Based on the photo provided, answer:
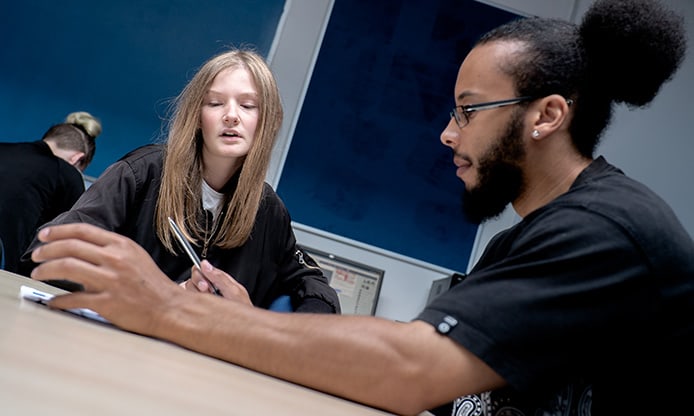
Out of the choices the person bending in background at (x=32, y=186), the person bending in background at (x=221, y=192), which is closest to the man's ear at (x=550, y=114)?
the person bending in background at (x=221, y=192)

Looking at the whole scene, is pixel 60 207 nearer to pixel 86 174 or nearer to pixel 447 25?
pixel 86 174

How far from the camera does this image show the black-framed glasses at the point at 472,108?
1.26 meters

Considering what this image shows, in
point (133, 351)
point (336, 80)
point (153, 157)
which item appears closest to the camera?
point (133, 351)

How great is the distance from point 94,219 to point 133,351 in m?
1.04

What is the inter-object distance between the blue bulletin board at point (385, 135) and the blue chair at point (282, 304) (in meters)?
1.67

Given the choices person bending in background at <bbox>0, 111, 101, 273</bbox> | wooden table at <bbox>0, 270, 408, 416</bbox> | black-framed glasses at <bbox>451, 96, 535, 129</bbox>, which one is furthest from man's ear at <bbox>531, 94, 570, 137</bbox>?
person bending in background at <bbox>0, 111, 101, 273</bbox>

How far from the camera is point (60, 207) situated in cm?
285

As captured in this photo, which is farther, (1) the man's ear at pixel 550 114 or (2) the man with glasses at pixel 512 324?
(1) the man's ear at pixel 550 114

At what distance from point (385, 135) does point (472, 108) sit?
91.9 inches

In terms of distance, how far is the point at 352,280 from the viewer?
3393mm

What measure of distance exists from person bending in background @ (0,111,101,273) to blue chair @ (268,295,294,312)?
1265 mm

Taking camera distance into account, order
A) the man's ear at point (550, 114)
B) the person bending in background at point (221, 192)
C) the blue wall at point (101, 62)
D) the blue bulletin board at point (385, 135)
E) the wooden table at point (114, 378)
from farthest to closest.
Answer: the blue bulletin board at point (385, 135) < the blue wall at point (101, 62) < the person bending in background at point (221, 192) < the man's ear at point (550, 114) < the wooden table at point (114, 378)

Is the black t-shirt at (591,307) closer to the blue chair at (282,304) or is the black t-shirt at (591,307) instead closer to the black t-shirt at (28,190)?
the blue chair at (282,304)

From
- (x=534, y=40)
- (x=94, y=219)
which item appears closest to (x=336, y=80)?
(x=94, y=219)
